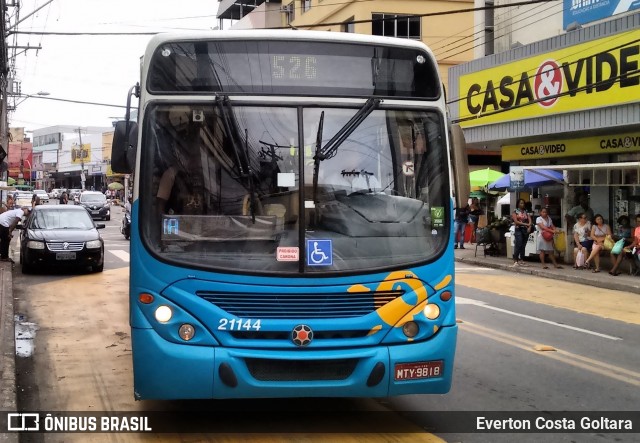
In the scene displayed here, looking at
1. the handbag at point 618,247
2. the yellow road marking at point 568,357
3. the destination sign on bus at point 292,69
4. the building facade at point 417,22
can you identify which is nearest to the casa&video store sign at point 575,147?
the handbag at point 618,247

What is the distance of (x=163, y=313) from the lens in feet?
16.6

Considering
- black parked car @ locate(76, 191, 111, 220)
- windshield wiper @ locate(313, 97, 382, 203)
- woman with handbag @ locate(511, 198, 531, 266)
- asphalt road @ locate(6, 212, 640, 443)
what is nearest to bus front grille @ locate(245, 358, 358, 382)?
asphalt road @ locate(6, 212, 640, 443)

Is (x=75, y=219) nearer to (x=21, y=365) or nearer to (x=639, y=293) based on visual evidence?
(x=21, y=365)

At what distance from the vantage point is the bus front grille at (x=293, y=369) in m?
5.02

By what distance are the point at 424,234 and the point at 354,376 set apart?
1259mm

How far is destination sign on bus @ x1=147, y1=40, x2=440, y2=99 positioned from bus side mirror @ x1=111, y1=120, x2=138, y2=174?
0.44 metres

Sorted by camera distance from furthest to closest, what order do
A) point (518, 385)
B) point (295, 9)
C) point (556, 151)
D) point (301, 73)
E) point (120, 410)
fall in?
point (295, 9) < point (556, 151) < point (518, 385) < point (120, 410) < point (301, 73)

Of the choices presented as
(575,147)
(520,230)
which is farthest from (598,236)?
(575,147)

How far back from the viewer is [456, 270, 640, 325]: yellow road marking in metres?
12.7

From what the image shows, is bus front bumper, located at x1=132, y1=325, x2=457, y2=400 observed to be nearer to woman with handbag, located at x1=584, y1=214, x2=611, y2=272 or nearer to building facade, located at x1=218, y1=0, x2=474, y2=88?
woman with handbag, located at x1=584, y1=214, x2=611, y2=272

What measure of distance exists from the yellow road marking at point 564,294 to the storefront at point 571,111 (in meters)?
3.15

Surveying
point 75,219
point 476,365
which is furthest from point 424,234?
point 75,219

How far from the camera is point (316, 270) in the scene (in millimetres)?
5160

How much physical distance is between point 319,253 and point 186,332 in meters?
1.12
